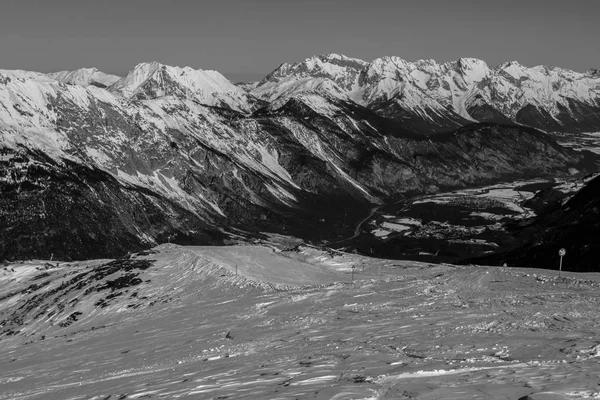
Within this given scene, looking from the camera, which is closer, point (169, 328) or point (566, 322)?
point (566, 322)

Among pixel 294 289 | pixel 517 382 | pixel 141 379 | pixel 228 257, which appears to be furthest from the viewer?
pixel 228 257

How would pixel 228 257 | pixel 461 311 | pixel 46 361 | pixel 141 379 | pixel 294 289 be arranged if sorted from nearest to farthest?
pixel 141 379 < pixel 461 311 < pixel 46 361 < pixel 294 289 < pixel 228 257

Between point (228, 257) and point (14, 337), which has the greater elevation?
point (228, 257)

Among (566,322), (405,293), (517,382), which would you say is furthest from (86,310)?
(517,382)

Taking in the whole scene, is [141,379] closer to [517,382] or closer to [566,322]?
[517,382]

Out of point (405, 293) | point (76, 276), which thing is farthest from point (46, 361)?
point (76, 276)

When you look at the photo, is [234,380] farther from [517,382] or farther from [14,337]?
[14,337]
